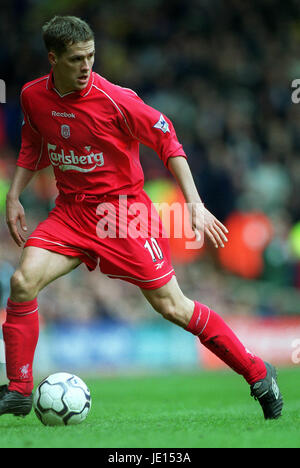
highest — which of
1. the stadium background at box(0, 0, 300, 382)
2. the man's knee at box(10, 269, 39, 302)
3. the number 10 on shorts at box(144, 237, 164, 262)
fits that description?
the number 10 on shorts at box(144, 237, 164, 262)

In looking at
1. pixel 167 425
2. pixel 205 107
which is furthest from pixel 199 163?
pixel 167 425

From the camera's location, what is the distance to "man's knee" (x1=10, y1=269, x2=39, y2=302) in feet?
16.5

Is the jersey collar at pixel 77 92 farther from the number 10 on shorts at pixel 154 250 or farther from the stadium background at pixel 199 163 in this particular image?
the stadium background at pixel 199 163

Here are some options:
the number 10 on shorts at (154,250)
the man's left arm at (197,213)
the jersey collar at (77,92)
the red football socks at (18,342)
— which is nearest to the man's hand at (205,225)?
the man's left arm at (197,213)

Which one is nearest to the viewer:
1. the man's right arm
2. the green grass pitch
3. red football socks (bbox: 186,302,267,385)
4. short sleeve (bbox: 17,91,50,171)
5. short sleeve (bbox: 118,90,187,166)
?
the green grass pitch

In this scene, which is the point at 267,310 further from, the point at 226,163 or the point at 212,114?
the point at 212,114

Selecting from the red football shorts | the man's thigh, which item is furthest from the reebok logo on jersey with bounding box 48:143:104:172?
the man's thigh

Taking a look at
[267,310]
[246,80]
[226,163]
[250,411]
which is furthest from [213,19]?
[250,411]

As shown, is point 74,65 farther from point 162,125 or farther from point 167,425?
point 167,425

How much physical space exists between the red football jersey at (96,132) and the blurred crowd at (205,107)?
669 centimetres

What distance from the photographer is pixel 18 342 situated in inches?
203

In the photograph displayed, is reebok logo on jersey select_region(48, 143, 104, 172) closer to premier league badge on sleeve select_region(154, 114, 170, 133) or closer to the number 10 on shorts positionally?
premier league badge on sleeve select_region(154, 114, 170, 133)

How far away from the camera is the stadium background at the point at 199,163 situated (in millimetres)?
12703
